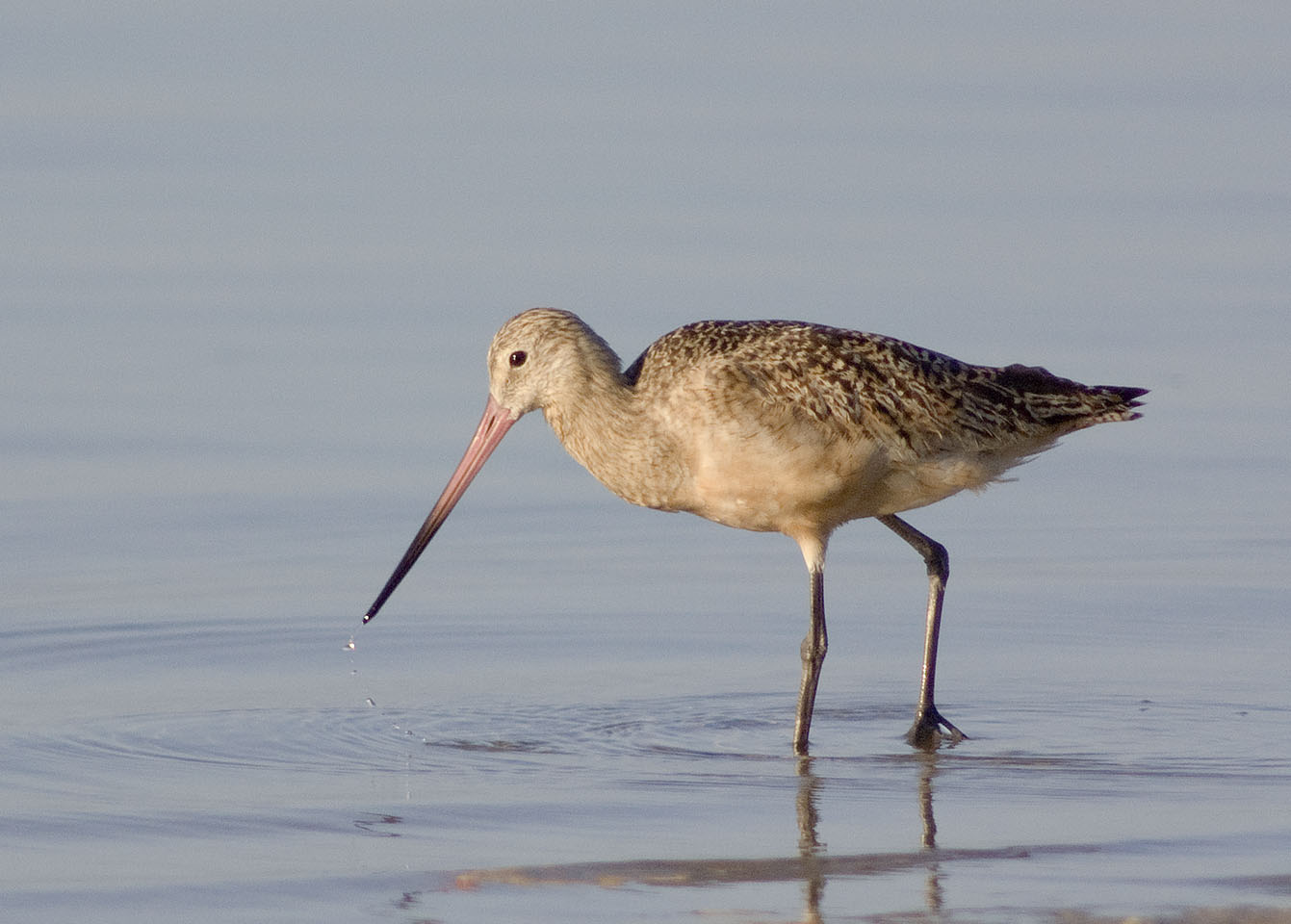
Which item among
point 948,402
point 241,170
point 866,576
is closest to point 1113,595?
point 866,576

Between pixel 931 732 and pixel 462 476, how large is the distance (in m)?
1.97

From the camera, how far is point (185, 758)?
789 cm

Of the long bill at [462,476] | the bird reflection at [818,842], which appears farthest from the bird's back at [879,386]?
the bird reflection at [818,842]

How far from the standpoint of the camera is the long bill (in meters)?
9.02

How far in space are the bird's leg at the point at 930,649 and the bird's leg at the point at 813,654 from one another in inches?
13.9

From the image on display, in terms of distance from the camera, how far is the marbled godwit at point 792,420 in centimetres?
841

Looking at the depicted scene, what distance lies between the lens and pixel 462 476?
9.17 metres

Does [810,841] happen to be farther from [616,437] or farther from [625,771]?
[616,437]

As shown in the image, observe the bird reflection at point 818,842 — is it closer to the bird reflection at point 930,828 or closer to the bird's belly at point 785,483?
the bird reflection at point 930,828

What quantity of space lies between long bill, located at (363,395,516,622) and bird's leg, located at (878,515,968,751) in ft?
4.72

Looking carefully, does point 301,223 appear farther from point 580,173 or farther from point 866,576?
point 866,576

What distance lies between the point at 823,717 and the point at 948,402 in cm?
117

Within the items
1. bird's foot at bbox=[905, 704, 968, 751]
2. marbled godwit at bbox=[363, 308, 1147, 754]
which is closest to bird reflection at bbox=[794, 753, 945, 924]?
bird's foot at bbox=[905, 704, 968, 751]

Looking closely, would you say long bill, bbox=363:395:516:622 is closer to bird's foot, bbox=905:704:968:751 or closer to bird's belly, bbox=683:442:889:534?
bird's belly, bbox=683:442:889:534
